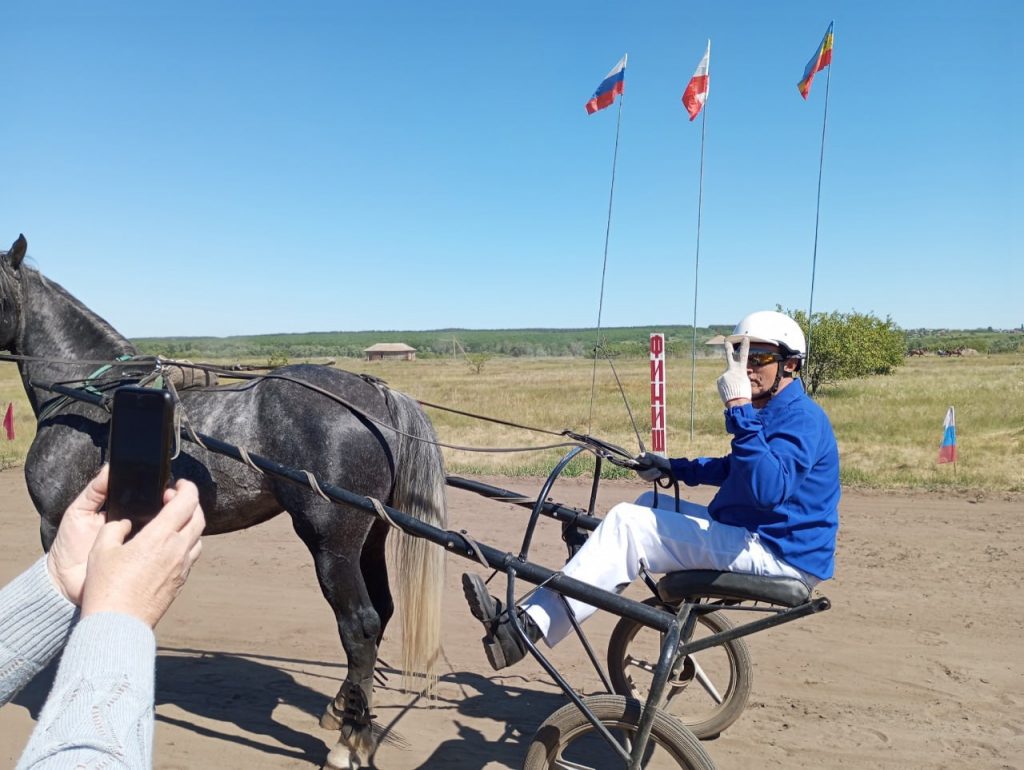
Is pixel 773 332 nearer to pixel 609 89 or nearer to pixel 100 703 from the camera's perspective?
pixel 100 703

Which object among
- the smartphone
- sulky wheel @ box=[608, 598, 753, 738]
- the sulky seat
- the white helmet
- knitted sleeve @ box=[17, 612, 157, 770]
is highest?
the white helmet

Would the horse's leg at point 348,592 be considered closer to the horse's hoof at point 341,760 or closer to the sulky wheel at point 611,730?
the horse's hoof at point 341,760

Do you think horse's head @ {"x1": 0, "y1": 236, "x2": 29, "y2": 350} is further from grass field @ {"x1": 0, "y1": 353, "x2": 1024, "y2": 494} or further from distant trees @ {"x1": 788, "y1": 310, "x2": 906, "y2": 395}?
distant trees @ {"x1": 788, "y1": 310, "x2": 906, "y2": 395}

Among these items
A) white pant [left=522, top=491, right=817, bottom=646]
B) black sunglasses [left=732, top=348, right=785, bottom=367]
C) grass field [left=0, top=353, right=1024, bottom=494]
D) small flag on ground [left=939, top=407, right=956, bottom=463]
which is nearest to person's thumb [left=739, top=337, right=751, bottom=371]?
black sunglasses [left=732, top=348, right=785, bottom=367]

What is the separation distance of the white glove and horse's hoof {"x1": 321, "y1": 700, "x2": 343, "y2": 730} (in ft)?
9.23

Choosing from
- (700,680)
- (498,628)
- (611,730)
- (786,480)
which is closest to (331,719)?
(498,628)

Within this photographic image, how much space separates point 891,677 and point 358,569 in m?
3.30

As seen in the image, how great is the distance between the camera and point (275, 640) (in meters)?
5.43

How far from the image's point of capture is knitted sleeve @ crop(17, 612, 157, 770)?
33.7 inches

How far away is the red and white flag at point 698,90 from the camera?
14.4m

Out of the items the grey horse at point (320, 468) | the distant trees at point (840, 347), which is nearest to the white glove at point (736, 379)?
the grey horse at point (320, 468)

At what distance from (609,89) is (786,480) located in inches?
515

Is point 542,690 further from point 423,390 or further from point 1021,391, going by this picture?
point 423,390

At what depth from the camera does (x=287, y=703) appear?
4.58m
